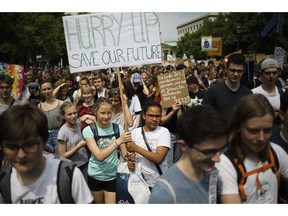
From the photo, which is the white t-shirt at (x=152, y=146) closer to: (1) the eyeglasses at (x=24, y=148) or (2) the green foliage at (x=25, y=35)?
(1) the eyeglasses at (x=24, y=148)

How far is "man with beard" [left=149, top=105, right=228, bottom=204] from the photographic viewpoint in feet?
5.85

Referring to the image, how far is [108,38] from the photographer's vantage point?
402 centimetres

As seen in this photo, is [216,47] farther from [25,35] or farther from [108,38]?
[108,38]

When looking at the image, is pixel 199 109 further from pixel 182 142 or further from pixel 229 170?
pixel 229 170

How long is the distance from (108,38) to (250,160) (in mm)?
2508

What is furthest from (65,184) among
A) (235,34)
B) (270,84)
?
(235,34)

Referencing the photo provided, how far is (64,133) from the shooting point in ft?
13.6

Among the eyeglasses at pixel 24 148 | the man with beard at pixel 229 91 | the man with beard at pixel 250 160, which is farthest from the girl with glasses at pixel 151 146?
the eyeglasses at pixel 24 148

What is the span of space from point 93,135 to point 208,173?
6.68ft

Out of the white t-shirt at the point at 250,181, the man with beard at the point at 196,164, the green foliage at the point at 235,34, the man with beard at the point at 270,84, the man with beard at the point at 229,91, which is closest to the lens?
the man with beard at the point at 196,164

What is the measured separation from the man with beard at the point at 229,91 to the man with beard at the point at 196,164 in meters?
2.25

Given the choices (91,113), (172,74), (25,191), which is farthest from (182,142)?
(172,74)

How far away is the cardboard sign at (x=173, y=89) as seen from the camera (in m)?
5.49

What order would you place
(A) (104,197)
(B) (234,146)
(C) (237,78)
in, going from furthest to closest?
(C) (237,78) → (A) (104,197) → (B) (234,146)
